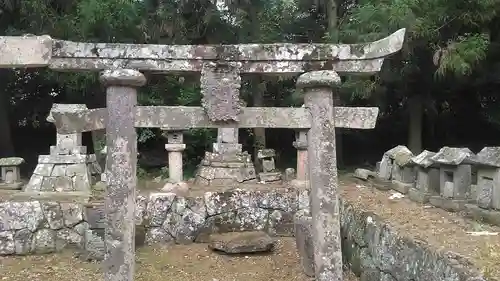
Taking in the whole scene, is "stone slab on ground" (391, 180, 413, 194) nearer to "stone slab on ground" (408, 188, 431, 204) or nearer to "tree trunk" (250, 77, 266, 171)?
"stone slab on ground" (408, 188, 431, 204)

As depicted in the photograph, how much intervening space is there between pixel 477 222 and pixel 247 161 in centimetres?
603

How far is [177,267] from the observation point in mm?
7371

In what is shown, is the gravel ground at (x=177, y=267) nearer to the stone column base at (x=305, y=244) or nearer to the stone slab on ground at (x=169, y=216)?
the stone column base at (x=305, y=244)

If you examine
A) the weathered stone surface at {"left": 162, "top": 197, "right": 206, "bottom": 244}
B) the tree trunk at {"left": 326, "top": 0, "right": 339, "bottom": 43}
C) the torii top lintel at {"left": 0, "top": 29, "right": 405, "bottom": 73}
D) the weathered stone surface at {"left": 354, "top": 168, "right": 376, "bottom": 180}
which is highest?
the tree trunk at {"left": 326, "top": 0, "right": 339, "bottom": 43}

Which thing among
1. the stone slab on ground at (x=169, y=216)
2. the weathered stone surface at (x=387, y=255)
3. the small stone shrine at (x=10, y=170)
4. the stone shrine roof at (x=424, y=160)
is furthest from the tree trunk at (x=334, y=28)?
the small stone shrine at (x=10, y=170)

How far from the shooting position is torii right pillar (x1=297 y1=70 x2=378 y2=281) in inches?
206

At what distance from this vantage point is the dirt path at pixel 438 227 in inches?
177

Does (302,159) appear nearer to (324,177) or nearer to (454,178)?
(454,178)

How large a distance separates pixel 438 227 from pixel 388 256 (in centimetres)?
64

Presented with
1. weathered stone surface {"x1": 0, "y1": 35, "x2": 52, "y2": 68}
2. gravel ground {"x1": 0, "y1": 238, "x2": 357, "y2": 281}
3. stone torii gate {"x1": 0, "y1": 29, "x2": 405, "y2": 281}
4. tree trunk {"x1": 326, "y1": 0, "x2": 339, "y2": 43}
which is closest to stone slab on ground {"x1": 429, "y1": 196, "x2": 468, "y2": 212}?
gravel ground {"x1": 0, "y1": 238, "x2": 357, "y2": 281}

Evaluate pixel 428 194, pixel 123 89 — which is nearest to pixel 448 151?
pixel 428 194

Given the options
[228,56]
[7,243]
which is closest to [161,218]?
[7,243]

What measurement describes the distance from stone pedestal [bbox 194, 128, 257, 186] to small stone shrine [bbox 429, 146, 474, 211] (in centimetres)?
480

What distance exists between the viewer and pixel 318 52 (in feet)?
18.1
